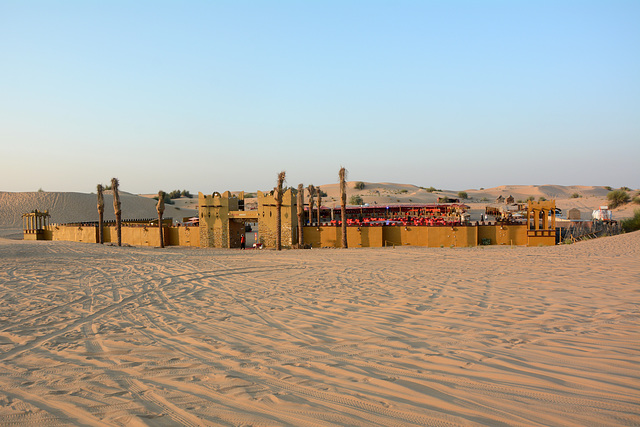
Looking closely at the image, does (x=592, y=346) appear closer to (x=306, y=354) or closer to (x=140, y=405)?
(x=306, y=354)

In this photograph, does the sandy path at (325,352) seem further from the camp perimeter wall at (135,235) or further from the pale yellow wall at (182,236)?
the camp perimeter wall at (135,235)

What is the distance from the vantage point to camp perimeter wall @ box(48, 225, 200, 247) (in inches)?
1232

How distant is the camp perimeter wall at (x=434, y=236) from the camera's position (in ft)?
85.8

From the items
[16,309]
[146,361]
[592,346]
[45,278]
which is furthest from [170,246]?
[592,346]

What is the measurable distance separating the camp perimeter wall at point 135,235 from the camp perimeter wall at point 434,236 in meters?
10.7

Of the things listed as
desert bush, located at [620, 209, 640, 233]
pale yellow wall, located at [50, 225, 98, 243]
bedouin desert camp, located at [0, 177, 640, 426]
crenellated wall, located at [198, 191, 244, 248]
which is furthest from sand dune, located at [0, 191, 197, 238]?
desert bush, located at [620, 209, 640, 233]

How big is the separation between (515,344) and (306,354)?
8.81 feet

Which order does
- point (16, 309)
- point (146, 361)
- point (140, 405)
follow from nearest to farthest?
point (140, 405), point (146, 361), point (16, 309)

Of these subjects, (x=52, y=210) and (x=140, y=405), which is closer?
(x=140, y=405)

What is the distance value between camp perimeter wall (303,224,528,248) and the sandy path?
15.1 meters

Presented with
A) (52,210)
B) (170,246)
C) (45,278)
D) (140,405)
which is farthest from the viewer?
(52,210)

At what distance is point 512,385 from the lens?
4.11 meters

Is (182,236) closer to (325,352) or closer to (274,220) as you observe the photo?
(274,220)

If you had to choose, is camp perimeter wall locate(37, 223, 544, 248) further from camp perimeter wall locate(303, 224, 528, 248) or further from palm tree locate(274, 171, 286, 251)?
palm tree locate(274, 171, 286, 251)
